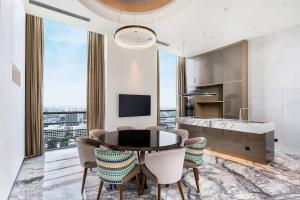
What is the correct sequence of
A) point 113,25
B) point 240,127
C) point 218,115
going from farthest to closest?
point 218,115 < point 113,25 < point 240,127

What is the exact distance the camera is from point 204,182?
2.85m

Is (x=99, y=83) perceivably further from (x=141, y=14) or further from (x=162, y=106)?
(x=162, y=106)

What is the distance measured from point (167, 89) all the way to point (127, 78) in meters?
2.28

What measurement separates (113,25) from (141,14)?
102 cm

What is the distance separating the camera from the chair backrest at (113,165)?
2.06 metres

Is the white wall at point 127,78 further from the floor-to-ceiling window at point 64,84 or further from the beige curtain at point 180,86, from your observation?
the beige curtain at point 180,86

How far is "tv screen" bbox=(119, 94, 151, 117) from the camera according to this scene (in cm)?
525

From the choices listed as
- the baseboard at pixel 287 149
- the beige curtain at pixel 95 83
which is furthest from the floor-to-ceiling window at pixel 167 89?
the baseboard at pixel 287 149

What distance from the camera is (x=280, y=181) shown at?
2.85 m

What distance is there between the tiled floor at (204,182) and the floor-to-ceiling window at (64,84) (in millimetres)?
1191

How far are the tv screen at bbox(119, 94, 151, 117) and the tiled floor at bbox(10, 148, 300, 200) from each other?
2.05 m

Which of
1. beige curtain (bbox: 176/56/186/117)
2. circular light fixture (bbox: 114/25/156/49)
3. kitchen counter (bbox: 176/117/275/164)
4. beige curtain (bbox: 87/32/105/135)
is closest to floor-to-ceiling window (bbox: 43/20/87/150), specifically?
beige curtain (bbox: 87/32/105/135)

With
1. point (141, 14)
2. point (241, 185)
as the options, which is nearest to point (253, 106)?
point (241, 185)

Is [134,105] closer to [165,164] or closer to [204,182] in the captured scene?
[204,182]
